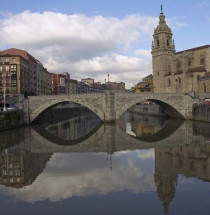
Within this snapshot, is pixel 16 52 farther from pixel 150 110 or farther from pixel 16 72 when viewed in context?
pixel 150 110

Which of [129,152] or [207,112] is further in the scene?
[207,112]

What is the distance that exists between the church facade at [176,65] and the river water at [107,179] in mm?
39146

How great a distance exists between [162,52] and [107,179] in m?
59.8

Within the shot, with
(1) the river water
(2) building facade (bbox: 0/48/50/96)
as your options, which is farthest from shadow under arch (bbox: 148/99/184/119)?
(2) building facade (bbox: 0/48/50/96)

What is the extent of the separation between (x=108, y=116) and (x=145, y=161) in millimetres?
25103

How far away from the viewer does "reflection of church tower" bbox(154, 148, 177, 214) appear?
11.0 meters

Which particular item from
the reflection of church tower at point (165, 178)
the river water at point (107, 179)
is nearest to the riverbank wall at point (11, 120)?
the river water at point (107, 179)

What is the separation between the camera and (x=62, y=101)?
4356 cm

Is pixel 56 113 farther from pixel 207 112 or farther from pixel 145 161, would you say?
pixel 145 161

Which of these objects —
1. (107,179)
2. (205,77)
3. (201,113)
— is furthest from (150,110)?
(107,179)

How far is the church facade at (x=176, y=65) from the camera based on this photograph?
194ft

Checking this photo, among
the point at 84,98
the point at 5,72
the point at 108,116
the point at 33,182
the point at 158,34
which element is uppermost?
the point at 158,34

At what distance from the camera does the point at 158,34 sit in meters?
69.3

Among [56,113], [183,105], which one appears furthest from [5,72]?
[183,105]
